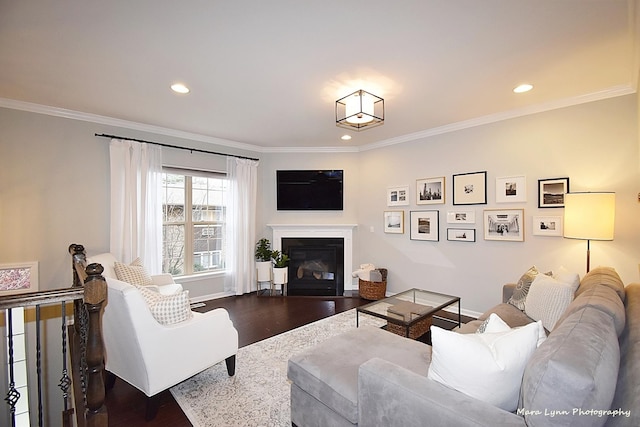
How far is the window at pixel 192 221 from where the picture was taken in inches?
176

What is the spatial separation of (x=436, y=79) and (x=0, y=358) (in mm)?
5331

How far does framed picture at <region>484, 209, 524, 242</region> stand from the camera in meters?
3.52

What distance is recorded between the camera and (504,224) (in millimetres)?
3641

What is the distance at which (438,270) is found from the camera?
425cm

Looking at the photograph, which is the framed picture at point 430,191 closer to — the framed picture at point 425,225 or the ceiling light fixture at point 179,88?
the framed picture at point 425,225

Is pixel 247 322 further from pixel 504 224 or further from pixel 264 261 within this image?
pixel 504 224

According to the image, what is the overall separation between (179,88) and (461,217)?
12.5ft

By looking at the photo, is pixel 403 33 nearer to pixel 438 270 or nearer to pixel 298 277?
pixel 438 270

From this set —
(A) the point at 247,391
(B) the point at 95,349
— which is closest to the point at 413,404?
(B) the point at 95,349

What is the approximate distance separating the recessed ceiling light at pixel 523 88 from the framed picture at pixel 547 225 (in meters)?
1.45

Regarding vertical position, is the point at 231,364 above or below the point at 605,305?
below

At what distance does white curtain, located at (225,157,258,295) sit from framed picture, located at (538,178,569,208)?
4167 millimetres

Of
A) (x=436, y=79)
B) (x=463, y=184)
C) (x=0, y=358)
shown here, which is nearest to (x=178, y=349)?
(x=0, y=358)

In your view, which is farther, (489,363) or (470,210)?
(470,210)
